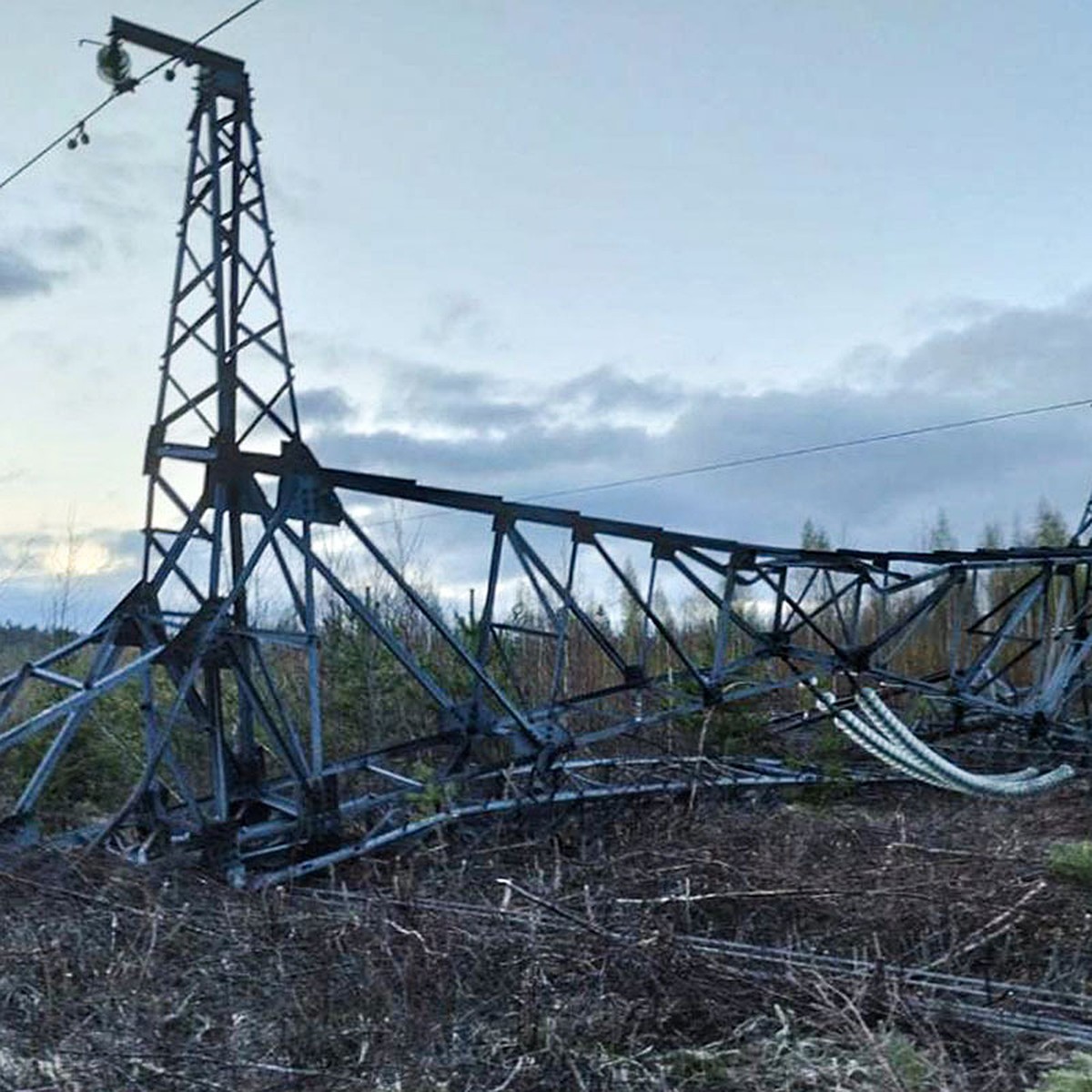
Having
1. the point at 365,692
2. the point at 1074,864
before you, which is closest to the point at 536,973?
the point at 1074,864

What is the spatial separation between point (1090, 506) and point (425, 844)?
10.2 metres

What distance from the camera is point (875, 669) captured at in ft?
43.1

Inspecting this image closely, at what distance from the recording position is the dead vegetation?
4547 mm

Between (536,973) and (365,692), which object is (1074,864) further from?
(365,692)

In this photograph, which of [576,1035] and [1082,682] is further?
[1082,682]

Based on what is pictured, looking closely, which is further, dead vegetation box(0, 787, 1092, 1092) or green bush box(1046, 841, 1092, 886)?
green bush box(1046, 841, 1092, 886)

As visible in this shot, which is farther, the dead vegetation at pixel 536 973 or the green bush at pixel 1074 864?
the green bush at pixel 1074 864

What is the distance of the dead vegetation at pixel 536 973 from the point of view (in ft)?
14.9

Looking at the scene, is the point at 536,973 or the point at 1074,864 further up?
the point at 536,973

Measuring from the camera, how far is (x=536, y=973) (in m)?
5.18

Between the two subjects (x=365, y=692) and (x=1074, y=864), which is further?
(x=365, y=692)

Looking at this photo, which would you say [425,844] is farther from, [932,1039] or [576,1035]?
[932,1039]

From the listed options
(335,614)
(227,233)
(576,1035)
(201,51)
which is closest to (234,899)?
(576,1035)

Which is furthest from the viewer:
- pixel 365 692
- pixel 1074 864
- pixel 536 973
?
pixel 365 692
